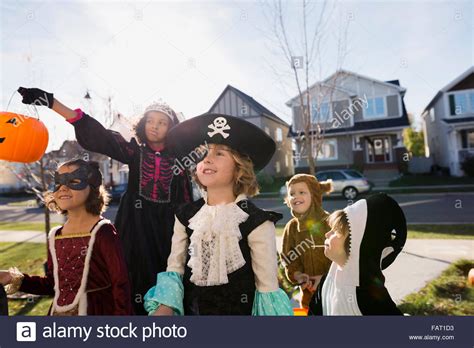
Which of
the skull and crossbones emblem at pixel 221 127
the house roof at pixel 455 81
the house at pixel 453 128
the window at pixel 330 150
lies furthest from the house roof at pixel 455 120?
the skull and crossbones emblem at pixel 221 127

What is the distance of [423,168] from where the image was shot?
843cm

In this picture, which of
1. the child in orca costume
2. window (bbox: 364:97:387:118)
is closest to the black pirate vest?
the child in orca costume

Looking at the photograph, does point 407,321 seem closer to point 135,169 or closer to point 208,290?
point 208,290

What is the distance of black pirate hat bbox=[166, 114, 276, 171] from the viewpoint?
139 centimetres

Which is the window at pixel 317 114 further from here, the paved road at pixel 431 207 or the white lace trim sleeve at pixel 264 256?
the paved road at pixel 431 207

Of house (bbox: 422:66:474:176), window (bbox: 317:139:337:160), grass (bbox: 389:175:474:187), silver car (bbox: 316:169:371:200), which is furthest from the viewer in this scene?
house (bbox: 422:66:474:176)

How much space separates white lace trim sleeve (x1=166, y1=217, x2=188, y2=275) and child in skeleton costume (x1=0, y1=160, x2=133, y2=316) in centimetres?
22

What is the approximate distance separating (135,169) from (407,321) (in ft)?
4.99

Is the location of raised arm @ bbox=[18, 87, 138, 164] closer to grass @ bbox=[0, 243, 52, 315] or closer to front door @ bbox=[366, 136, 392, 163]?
grass @ bbox=[0, 243, 52, 315]

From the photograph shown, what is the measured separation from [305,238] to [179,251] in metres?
→ 0.76

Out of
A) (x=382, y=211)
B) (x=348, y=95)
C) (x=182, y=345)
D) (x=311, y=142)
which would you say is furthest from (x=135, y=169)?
(x=348, y=95)

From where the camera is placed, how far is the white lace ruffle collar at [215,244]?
1.35 metres

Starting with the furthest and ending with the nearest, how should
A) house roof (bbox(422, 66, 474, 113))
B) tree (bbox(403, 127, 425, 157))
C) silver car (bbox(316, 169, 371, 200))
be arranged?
tree (bbox(403, 127, 425, 157)) < silver car (bbox(316, 169, 371, 200)) < house roof (bbox(422, 66, 474, 113))

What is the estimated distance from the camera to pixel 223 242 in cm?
136
